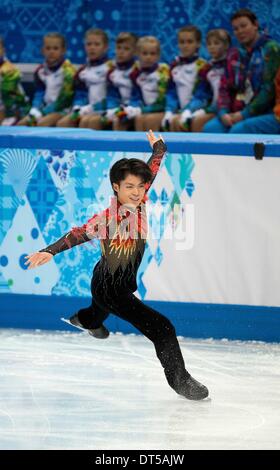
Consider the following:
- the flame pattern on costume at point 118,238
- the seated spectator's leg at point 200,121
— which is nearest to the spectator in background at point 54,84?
the seated spectator's leg at point 200,121

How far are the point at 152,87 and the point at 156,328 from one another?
431 cm

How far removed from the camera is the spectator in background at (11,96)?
10.4 metres

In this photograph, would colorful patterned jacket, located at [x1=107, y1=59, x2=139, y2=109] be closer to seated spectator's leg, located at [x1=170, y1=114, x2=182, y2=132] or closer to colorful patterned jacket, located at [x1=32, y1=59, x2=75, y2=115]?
colorful patterned jacket, located at [x1=32, y1=59, x2=75, y2=115]

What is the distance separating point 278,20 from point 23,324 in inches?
174

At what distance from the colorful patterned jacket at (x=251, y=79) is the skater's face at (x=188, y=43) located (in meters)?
0.50

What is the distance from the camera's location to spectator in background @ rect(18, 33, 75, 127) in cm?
1019

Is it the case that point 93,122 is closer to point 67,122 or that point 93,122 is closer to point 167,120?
point 67,122

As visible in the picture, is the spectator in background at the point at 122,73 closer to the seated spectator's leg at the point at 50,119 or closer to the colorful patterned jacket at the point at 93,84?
the colorful patterned jacket at the point at 93,84

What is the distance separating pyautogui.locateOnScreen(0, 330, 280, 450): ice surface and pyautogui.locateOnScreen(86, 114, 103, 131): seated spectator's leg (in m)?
2.84

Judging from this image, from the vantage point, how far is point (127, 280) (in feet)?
18.9
